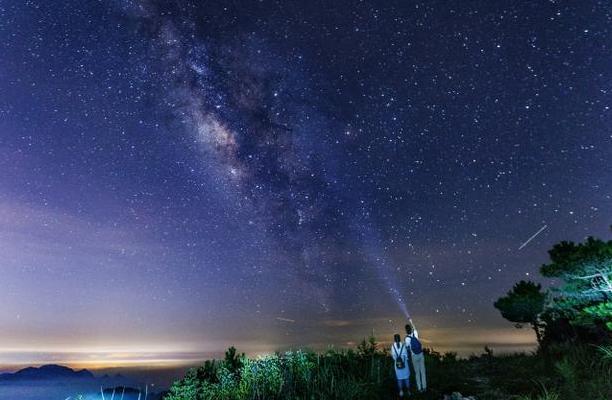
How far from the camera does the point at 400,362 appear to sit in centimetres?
1159

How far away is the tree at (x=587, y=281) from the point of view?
36.8ft

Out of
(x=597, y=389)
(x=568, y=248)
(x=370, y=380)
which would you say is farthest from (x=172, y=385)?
(x=568, y=248)

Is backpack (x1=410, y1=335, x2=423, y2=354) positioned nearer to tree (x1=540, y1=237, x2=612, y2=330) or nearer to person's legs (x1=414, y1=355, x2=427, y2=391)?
person's legs (x1=414, y1=355, x2=427, y2=391)

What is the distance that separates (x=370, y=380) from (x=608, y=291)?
24.7 feet

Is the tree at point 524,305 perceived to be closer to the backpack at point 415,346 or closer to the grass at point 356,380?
the grass at point 356,380

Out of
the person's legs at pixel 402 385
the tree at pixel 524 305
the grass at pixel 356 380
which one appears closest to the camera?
the grass at pixel 356 380

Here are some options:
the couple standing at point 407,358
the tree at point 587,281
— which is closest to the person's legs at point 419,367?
the couple standing at point 407,358

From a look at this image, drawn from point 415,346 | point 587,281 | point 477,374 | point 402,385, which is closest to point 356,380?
point 402,385

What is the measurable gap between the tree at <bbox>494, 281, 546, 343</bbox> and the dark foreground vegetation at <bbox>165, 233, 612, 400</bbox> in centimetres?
593

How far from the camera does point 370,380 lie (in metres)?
13.3

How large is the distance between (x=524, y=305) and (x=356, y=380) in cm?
1473

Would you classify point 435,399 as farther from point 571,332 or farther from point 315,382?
point 571,332

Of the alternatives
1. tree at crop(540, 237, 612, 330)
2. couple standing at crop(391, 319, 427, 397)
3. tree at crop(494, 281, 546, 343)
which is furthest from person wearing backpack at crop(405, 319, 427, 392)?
tree at crop(494, 281, 546, 343)

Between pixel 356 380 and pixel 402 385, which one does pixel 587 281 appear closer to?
pixel 402 385
